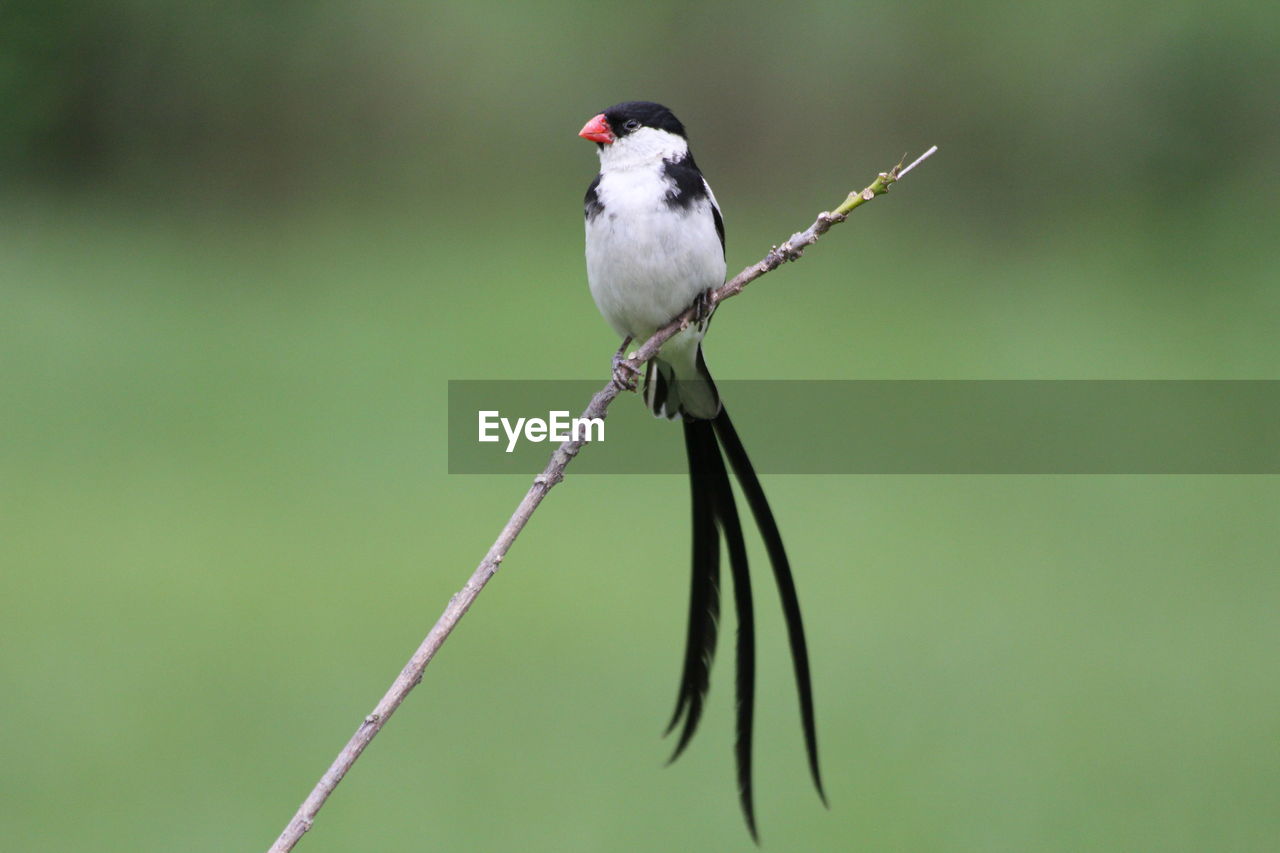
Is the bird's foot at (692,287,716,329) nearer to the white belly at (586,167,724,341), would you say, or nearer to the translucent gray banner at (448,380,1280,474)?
the white belly at (586,167,724,341)

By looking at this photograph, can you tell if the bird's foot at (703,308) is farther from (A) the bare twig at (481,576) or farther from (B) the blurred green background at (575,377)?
(B) the blurred green background at (575,377)

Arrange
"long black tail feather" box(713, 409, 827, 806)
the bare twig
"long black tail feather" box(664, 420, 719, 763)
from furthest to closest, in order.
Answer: "long black tail feather" box(664, 420, 719, 763)
"long black tail feather" box(713, 409, 827, 806)
the bare twig

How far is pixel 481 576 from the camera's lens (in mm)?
1364

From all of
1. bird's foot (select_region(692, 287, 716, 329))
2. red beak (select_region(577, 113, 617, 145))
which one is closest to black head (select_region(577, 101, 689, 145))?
red beak (select_region(577, 113, 617, 145))

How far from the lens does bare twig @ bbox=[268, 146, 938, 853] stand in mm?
1252

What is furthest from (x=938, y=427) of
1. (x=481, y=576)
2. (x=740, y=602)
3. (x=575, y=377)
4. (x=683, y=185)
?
(x=481, y=576)

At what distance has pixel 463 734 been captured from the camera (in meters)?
4.31

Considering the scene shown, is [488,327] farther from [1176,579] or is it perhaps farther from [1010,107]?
[1176,579]

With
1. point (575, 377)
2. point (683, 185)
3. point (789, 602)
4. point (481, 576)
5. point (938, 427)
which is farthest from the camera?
point (938, 427)

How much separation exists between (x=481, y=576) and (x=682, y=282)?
0.70m

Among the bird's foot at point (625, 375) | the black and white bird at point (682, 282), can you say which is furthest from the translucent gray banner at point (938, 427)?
the bird's foot at point (625, 375)

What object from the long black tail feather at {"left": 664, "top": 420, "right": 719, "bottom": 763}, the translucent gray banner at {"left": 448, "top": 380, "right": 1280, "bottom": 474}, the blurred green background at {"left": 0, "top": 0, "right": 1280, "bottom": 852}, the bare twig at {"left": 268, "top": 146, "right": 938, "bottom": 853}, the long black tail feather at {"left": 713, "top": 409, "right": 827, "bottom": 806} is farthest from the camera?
the translucent gray banner at {"left": 448, "top": 380, "right": 1280, "bottom": 474}

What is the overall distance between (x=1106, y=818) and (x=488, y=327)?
4.73 metres

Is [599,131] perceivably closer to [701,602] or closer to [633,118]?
[633,118]
